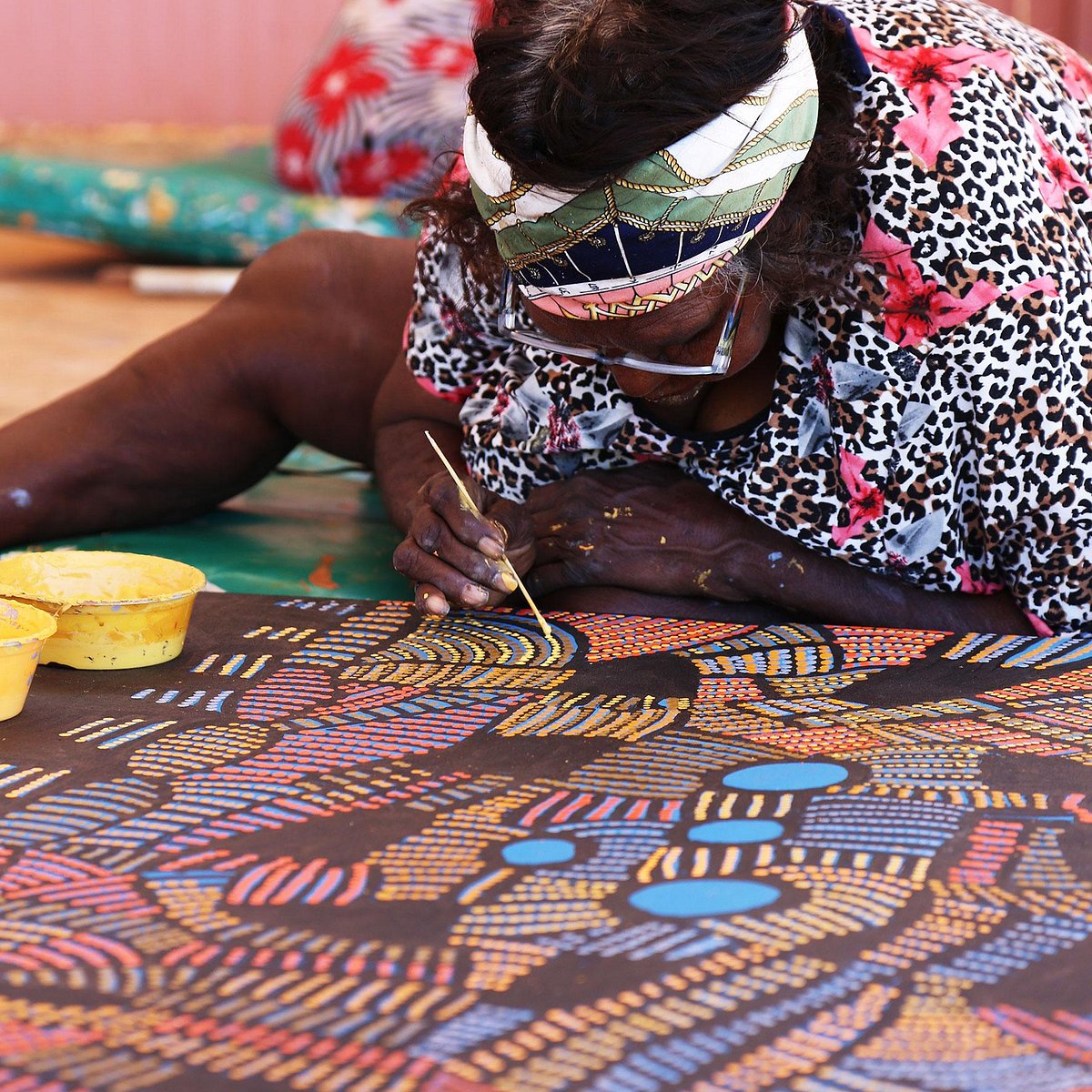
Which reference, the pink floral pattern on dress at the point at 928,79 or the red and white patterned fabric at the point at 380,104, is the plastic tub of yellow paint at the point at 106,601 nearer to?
the pink floral pattern on dress at the point at 928,79

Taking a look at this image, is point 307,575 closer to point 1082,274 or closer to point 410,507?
point 410,507

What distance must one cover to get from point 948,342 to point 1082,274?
0.17 meters

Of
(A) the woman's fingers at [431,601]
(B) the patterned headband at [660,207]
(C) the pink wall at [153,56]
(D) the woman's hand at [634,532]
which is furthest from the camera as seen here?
(C) the pink wall at [153,56]

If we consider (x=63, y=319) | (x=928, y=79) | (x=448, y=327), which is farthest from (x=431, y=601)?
(x=63, y=319)

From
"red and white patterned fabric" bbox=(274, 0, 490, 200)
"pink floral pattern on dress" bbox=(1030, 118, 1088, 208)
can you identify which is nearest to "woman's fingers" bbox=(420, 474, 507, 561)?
"pink floral pattern on dress" bbox=(1030, 118, 1088, 208)

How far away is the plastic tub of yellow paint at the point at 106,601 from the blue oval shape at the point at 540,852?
55cm

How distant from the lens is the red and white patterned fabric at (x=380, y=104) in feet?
15.5

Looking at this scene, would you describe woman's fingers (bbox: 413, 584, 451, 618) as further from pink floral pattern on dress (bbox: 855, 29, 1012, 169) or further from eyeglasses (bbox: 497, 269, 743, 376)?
pink floral pattern on dress (bbox: 855, 29, 1012, 169)

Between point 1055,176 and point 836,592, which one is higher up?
point 1055,176

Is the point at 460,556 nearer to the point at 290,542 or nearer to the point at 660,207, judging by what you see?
the point at 660,207

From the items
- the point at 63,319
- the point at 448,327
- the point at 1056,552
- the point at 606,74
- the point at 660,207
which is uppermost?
the point at 606,74

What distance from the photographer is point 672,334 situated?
4.65ft

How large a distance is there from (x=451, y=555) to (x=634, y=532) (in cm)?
27

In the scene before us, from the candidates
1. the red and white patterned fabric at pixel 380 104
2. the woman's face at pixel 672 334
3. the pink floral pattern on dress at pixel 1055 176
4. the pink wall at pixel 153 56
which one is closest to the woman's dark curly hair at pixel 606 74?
the woman's face at pixel 672 334
